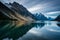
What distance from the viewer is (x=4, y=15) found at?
183 meters

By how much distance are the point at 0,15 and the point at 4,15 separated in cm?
580

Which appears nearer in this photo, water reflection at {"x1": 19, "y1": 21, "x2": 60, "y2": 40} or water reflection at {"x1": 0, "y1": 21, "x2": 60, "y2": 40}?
water reflection at {"x1": 19, "y1": 21, "x2": 60, "y2": 40}

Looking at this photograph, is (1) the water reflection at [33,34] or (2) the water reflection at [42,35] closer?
(2) the water reflection at [42,35]

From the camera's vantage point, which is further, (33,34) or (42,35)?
(33,34)

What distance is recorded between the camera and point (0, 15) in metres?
180
